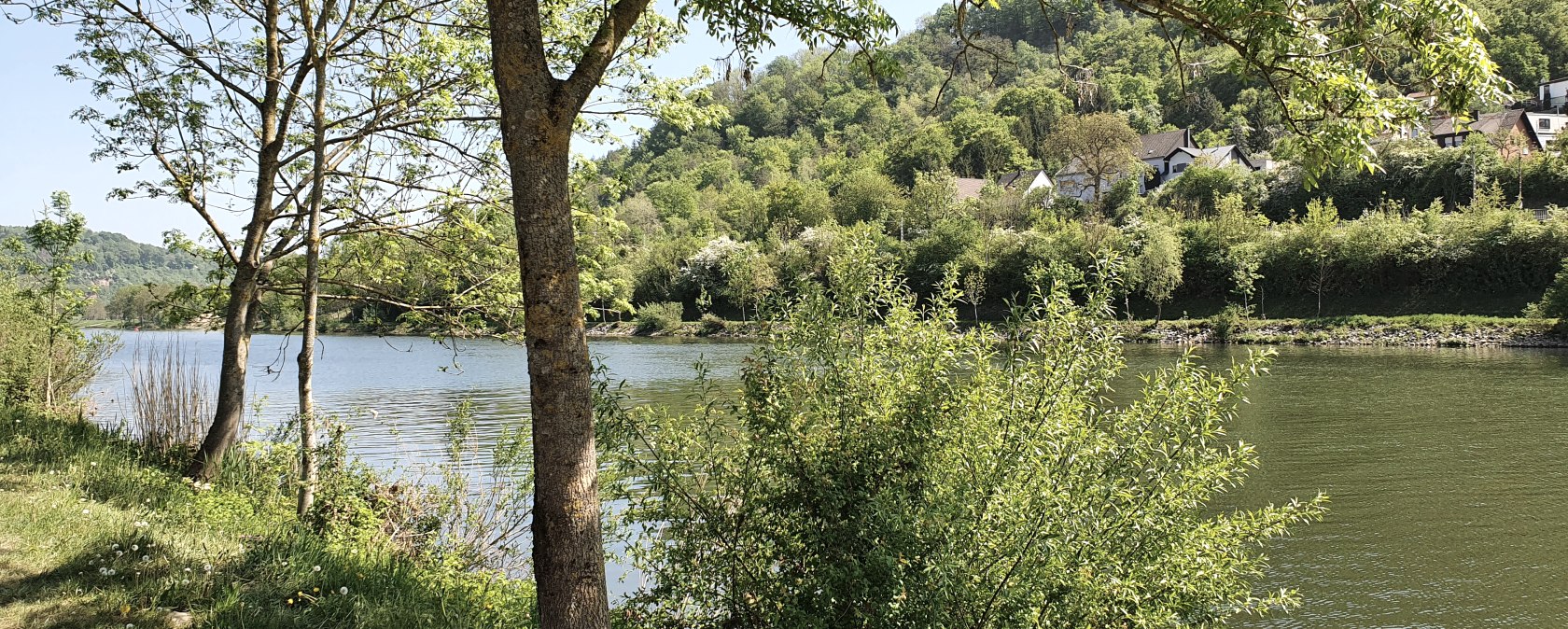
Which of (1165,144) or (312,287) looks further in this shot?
(1165,144)

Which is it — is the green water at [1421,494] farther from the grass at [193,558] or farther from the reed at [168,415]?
the reed at [168,415]

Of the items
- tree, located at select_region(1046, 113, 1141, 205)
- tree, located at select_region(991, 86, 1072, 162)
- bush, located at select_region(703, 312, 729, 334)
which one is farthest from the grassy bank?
tree, located at select_region(991, 86, 1072, 162)

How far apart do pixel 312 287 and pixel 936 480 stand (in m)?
6.34

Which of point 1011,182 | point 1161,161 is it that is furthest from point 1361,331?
point 1011,182

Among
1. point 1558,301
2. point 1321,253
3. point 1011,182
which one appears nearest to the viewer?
point 1558,301

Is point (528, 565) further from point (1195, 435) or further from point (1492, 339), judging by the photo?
point (1492, 339)

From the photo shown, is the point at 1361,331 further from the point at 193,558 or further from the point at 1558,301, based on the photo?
the point at 193,558

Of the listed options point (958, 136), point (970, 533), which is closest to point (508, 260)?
point (970, 533)

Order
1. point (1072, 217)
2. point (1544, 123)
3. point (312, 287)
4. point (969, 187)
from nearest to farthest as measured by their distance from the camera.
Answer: point (312, 287) → point (1072, 217) → point (1544, 123) → point (969, 187)

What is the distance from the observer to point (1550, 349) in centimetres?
3491

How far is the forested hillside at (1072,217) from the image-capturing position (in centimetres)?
753

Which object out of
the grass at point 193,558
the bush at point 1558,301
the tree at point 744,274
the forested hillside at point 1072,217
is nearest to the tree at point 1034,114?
the forested hillside at point 1072,217

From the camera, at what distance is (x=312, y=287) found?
8719 mm

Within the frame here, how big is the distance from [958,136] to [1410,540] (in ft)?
322
